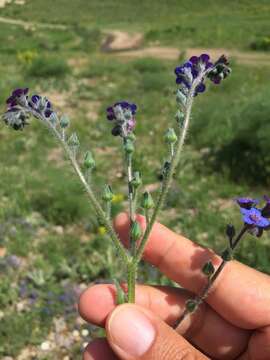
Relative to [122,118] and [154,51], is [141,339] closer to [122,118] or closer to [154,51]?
[122,118]

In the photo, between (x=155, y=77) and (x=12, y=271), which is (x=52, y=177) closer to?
(x=12, y=271)

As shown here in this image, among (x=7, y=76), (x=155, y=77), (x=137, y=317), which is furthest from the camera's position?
(x=7, y=76)

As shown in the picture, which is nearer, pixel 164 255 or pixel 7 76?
pixel 164 255

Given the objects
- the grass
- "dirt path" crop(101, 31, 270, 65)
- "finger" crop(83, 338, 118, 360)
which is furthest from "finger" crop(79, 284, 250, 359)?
the grass

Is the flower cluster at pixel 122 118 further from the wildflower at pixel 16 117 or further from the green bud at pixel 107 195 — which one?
the wildflower at pixel 16 117

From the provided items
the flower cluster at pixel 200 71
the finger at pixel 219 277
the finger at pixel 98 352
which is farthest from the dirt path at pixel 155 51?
the flower cluster at pixel 200 71

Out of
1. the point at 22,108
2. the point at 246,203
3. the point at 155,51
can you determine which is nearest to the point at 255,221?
the point at 246,203

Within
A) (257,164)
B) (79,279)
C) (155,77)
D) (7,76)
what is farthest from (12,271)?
(7,76)

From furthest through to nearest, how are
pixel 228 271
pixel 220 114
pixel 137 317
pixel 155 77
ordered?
pixel 155 77 → pixel 220 114 → pixel 228 271 → pixel 137 317
